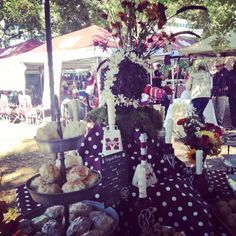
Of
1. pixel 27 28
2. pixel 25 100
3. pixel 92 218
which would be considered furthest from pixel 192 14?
pixel 92 218

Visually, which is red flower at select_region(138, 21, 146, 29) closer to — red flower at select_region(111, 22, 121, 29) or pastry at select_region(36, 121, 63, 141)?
red flower at select_region(111, 22, 121, 29)

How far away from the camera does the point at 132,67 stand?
10.4 ft

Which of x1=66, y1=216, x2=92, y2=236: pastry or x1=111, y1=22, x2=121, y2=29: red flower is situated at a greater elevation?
x1=111, y1=22, x2=121, y2=29: red flower

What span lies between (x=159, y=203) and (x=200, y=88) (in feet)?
17.3

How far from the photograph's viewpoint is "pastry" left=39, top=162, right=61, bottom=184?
2.23 m

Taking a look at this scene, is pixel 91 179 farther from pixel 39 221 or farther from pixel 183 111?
pixel 183 111

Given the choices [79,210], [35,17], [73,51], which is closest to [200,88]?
[73,51]

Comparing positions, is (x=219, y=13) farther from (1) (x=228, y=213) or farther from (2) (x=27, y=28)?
(2) (x=27, y=28)

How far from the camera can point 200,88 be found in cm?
774

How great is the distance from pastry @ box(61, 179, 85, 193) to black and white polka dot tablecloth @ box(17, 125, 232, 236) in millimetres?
612

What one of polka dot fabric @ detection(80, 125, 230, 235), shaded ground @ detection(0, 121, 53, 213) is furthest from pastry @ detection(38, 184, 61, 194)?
shaded ground @ detection(0, 121, 53, 213)

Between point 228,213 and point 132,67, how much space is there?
4.87ft

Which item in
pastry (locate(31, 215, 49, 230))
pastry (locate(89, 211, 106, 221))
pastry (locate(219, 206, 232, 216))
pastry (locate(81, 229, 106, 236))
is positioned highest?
pastry (locate(89, 211, 106, 221))

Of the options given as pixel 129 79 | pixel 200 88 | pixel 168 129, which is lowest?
pixel 168 129
